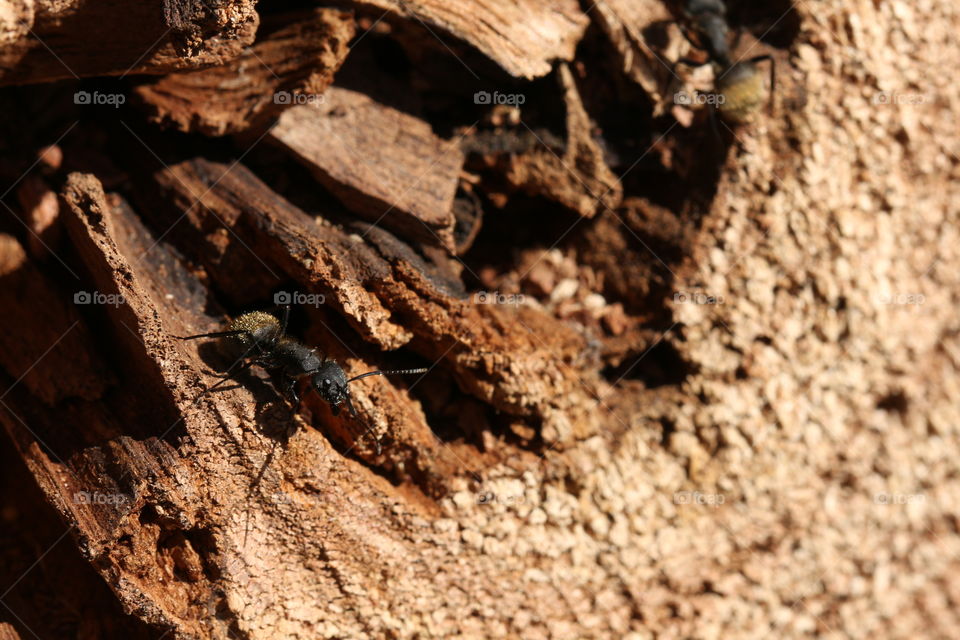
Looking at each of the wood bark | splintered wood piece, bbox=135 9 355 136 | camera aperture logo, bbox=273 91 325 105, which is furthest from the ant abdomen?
camera aperture logo, bbox=273 91 325 105

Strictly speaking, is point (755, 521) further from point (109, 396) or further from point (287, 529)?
point (109, 396)

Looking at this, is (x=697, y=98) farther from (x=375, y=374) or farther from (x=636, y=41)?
(x=375, y=374)

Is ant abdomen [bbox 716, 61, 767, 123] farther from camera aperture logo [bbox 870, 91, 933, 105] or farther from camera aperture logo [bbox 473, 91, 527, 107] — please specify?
camera aperture logo [bbox 473, 91, 527, 107]

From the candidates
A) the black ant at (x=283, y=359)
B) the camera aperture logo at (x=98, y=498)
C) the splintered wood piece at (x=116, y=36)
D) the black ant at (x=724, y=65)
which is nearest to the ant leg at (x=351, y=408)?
the black ant at (x=283, y=359)

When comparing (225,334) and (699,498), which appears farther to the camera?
(699,498)

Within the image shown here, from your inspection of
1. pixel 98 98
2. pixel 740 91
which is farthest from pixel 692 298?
pixel 98 98

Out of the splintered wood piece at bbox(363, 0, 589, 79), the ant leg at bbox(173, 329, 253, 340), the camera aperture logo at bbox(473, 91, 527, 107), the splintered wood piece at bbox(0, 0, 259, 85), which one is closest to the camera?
the splintered wood piece at bbox(0, 0, 259, 85)
